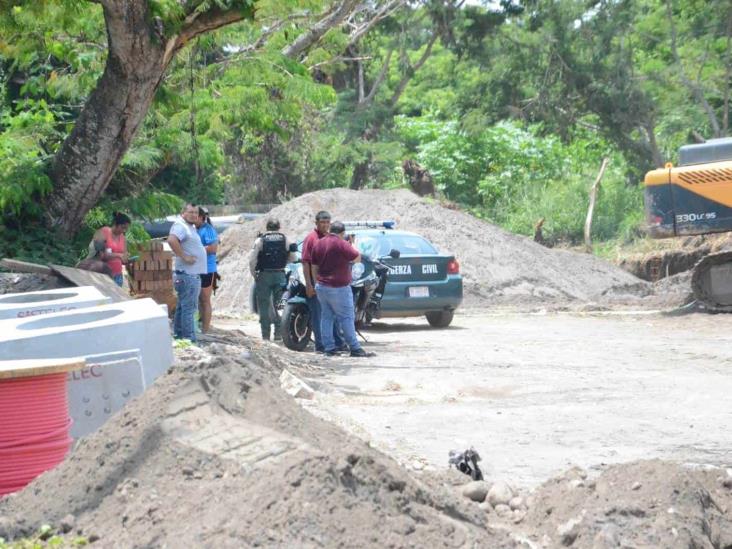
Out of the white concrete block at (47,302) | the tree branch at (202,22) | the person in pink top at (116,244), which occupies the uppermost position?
the tree branch at (202,22)

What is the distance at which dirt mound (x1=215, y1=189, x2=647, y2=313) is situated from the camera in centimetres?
2900

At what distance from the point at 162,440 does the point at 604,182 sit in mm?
41263

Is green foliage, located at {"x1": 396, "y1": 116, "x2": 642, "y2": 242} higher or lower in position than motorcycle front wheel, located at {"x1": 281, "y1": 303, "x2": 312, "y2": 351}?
higher

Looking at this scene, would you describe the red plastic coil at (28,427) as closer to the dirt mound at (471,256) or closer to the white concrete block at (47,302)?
the white concrete block at (47,302)

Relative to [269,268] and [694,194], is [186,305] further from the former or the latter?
Answer: [694,194]

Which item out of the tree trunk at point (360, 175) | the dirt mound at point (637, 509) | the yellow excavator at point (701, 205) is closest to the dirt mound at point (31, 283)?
the dirt mound at point (637, 509)

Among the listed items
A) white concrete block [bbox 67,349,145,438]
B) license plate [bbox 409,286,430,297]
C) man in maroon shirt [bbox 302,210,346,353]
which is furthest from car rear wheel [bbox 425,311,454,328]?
white concrete block [bbox 67,349,145,438]

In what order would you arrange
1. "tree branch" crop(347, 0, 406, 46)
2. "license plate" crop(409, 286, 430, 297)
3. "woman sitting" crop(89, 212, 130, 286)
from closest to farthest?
"woman sitting" crop(89, 212, 130, 286)
"license plate" crop(409, 286, 430, 297)
"tree branch" crop(347, 0, 406, 46)

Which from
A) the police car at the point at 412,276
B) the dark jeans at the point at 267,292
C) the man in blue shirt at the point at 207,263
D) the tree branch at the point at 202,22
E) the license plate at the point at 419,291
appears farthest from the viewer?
the license plate at the point at 419,291

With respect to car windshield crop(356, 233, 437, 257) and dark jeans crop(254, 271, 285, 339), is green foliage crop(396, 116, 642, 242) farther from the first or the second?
dark jeans crop(254, 271, 285, 339)

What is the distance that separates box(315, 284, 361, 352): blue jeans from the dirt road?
0.40 metres

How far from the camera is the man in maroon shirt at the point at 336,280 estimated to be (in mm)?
15922

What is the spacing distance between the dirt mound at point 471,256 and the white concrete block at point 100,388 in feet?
62.6

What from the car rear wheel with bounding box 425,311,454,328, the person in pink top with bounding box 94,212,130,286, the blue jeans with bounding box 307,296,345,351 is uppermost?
the person in pink top with bounding box 94,212,130,286
